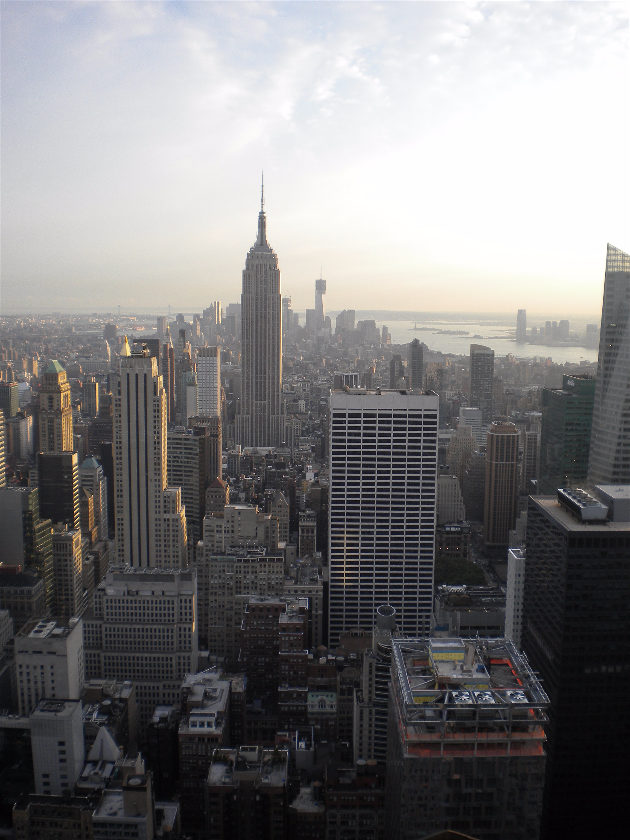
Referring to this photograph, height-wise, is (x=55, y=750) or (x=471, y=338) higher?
(x=471, y=338)

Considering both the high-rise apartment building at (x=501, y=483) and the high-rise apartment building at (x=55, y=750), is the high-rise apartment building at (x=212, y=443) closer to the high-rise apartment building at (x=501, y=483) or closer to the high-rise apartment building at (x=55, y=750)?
the high-rise apartment building at (x=501, y=483)

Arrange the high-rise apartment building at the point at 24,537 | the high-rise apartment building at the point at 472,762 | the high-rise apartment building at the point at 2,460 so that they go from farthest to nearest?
the high-rise apartment building at the point at 2,460, the high-rise apartment building at the point at 24,537, the high-rise apartment building at the point at 472,762

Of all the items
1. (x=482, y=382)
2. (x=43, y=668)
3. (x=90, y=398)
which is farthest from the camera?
(x=482, y=382)

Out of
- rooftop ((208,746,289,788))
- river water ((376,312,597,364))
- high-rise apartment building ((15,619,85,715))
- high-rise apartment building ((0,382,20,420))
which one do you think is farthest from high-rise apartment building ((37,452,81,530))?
river water ((376,312,597,364))

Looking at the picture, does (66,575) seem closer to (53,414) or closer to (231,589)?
(231,589)

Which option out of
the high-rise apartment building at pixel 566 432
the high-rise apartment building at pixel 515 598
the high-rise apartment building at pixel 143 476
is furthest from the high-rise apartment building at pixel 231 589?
the high-rise apartment building at pixel 566 432

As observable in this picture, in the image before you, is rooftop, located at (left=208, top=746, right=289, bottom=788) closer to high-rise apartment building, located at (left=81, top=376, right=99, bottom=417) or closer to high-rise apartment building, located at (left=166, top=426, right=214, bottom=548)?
high-rise apartment building, located at (left=166, top=426, right=214, bottom=548)

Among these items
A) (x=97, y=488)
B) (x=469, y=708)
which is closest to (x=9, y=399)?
(x=97, y=488)
